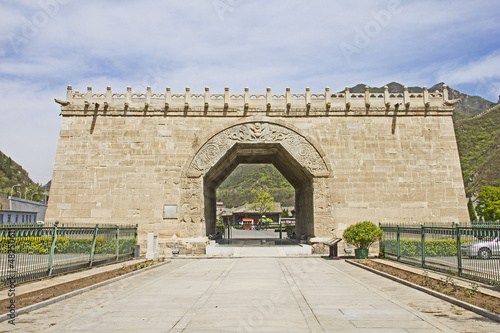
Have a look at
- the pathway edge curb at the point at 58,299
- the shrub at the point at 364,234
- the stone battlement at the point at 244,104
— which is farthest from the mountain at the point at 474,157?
the pathway edge curb at the point at 58,299

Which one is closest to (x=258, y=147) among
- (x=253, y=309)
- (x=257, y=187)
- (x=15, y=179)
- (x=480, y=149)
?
(x=253, y=309)

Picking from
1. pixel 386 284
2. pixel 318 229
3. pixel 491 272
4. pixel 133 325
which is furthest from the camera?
pixel 318 229

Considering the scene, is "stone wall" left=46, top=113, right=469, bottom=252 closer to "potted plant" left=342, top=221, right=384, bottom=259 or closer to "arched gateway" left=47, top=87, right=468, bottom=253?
"arched gateway" left=47, top=87, right=468, bottom=253

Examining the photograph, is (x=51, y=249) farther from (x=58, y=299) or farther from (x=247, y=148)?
(x=247, y=148)

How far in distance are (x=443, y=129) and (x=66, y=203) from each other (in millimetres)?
21079

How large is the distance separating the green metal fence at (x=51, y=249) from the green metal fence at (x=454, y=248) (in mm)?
11537

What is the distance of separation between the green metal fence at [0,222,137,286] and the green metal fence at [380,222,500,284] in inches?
454

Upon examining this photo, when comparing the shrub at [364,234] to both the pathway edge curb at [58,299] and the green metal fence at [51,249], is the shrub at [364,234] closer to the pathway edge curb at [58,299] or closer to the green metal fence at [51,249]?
the pathway edge curb at [58,299]

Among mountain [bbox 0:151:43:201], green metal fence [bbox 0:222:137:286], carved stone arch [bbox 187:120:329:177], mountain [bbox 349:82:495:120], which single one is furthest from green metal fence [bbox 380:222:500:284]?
mountain [bbox 349:82:495:120]

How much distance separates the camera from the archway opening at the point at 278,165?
840 inches

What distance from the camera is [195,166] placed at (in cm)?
2072

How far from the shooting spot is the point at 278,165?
2658 cm

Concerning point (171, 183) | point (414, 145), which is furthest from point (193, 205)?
point (414, 145)

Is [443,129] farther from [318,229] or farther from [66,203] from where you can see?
[66,203]
